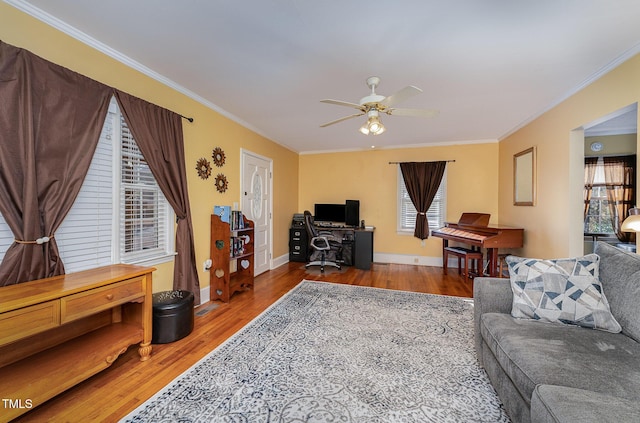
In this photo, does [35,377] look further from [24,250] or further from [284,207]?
[284,207]

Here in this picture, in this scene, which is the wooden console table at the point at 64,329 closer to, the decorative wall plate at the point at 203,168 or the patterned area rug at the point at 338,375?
the patterned area rug at the point at 338,375

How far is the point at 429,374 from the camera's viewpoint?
72.5 inches

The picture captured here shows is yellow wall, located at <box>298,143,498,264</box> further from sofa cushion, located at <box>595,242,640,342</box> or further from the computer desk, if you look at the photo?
sofa cushion, located at <box>595,242,640,342</box>

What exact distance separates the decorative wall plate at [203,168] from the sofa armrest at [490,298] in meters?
3.03

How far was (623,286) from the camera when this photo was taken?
1.52 meters

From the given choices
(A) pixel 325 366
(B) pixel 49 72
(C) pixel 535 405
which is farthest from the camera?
(A) pixel 325 366

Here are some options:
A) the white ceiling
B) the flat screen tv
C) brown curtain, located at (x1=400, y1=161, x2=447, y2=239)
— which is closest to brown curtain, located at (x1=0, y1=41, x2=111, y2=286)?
the white ceiling

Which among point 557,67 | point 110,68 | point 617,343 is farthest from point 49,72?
point 557,67

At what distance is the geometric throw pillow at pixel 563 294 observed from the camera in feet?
5.05

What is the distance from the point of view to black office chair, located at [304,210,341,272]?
182 inches

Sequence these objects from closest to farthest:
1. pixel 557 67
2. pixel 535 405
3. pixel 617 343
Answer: pixel 535 405
pixel 617 343
pixel 557 67

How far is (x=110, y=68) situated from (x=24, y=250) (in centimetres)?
157

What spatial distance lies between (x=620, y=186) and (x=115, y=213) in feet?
23.0

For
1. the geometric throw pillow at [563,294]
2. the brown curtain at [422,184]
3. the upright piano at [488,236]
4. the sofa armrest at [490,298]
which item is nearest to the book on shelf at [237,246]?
the sofa armrest at [490,298]
